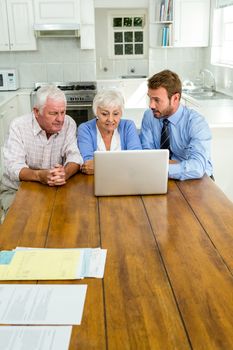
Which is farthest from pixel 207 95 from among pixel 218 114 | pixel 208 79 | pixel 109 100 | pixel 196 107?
pixel 109 100

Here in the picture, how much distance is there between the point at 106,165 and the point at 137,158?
141 millimetres

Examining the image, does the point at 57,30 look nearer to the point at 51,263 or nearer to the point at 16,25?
the point at 16,25

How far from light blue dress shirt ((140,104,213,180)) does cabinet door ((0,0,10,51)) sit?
359 cm

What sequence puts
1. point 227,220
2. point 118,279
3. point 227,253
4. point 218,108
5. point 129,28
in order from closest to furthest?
point 118,279 < point 227,253 < point 227,220 < point 218,108 < point 129,28

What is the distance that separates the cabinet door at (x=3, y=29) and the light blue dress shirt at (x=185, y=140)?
141 inches

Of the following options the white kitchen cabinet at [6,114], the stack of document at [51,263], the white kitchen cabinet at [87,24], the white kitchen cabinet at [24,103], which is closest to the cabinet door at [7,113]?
the white kitchen cabinet at [6,114]

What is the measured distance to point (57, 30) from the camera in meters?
5.39

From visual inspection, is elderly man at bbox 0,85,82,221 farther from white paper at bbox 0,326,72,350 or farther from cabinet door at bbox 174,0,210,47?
cabinet door at bbox 174,0,210,47

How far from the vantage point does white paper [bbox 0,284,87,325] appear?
103cm

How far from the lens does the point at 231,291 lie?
1.12 m

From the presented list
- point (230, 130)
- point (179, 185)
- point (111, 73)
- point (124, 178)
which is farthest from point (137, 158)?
point (111, 73)

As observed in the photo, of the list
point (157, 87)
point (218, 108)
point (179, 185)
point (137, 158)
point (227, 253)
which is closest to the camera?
point (227, 253)

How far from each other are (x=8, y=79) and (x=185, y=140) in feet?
12.4

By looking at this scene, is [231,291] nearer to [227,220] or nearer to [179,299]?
[179,299]
